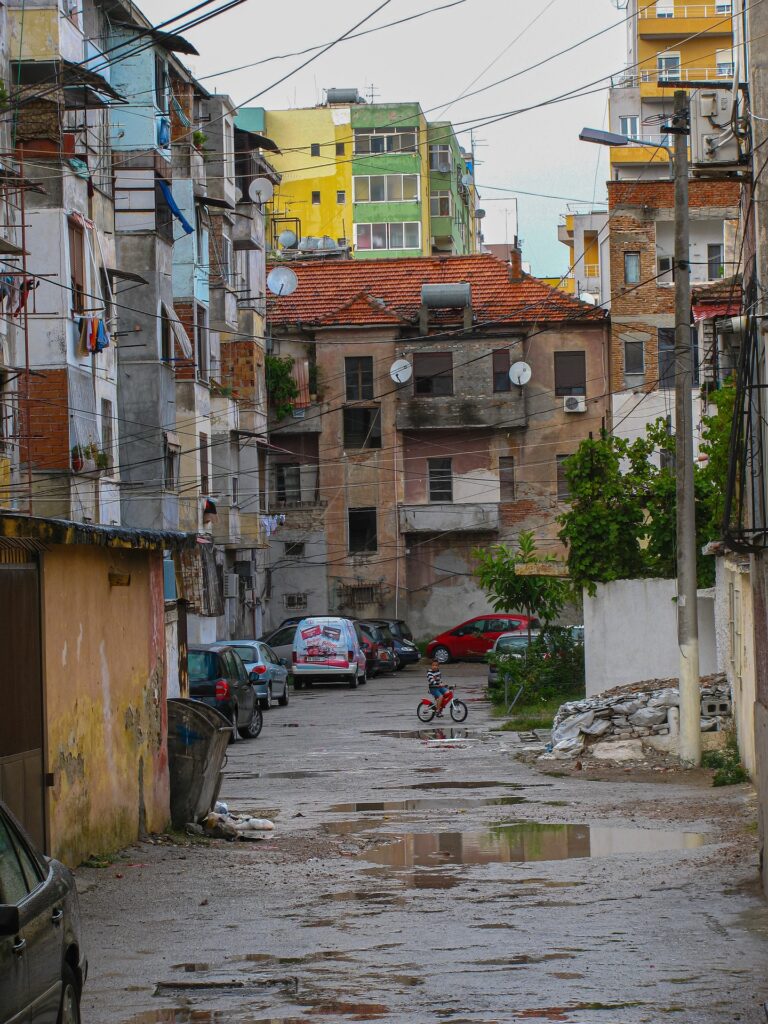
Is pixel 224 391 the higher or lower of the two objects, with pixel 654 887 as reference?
higher

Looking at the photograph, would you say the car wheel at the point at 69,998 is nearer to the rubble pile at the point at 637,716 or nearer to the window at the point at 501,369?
the rubble pile at the point at 637,716

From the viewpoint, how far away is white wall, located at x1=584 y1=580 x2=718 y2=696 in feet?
92.4

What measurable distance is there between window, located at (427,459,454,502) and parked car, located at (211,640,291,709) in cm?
2136

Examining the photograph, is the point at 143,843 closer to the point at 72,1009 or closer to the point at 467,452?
the point at 72,1009

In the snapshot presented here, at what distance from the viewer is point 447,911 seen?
39.2 feet

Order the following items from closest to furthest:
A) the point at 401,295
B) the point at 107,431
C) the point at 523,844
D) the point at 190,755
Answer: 1. the point at 523,844
2. the point at 190,755
3. the point at 107,431
4. the point at 401,295

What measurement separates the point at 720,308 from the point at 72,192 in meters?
13.6

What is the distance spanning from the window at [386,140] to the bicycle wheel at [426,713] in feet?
170

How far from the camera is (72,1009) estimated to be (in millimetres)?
7555

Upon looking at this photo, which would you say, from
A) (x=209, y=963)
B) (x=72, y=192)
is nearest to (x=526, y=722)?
(x=72, y=192)

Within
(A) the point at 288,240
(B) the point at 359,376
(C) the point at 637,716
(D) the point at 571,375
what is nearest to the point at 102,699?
(C) the point at 637,716

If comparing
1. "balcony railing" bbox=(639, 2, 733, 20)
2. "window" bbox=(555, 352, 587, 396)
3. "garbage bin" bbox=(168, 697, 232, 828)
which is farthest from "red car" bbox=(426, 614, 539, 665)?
"balcony railing" bbox=(639, 2, 733, 20)

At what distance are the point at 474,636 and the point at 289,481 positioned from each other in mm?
10149

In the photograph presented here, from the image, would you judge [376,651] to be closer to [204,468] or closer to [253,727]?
[204,468]
